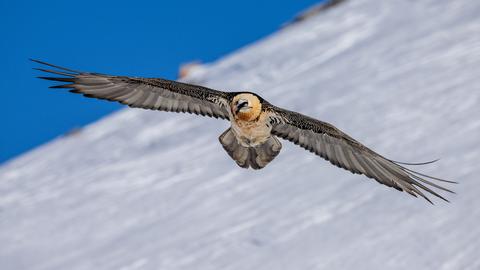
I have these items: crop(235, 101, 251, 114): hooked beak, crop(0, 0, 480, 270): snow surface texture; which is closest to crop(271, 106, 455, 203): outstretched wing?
crop(235, 101, 251, 114): hooked beak

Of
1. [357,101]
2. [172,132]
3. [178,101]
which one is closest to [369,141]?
[357,101]

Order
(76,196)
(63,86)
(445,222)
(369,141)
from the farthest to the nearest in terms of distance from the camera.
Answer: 1. (76,196)
2. (369,141)
3. (445,222)
4. (63,86)

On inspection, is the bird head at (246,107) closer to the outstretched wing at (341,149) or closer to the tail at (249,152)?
the tail at (249,152)

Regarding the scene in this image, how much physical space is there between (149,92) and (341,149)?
1760 millimetres

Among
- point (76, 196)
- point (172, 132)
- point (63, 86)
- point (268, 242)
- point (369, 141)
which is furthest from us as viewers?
point (172, 132)

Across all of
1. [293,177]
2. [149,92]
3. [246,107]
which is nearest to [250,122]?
[246,107]

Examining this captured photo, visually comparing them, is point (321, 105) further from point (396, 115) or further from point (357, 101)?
point (396, 115)

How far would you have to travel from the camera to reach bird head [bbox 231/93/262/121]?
8516mm

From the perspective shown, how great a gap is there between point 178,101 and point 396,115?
612 inches

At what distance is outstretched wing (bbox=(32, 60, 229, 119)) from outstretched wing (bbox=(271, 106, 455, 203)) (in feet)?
1.91

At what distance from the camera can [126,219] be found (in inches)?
915

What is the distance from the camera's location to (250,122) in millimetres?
8641

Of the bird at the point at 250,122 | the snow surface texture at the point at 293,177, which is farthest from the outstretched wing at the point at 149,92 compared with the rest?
the snow surface texture at the point at 293,177

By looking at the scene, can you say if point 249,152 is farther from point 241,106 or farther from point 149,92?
point 149,92
